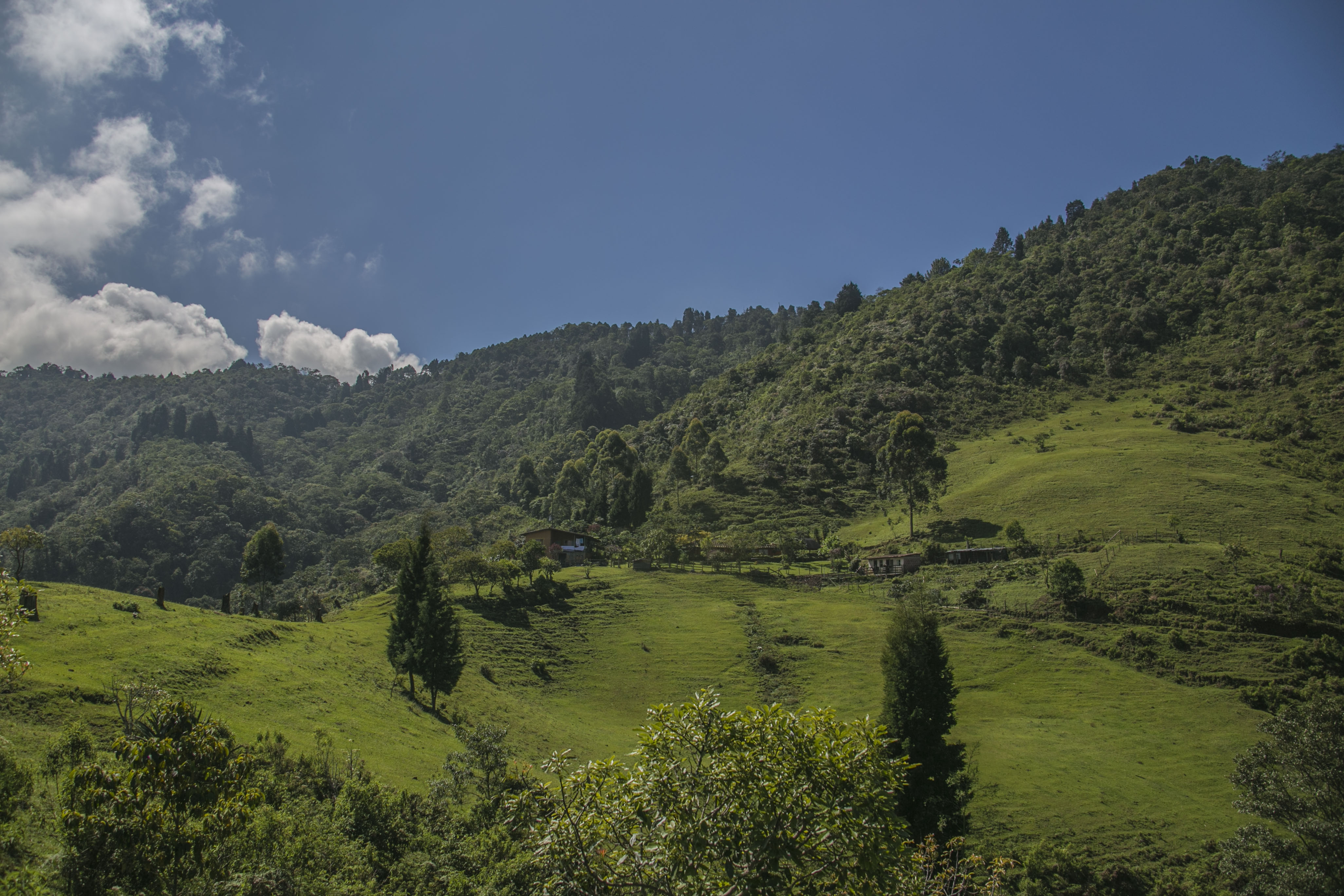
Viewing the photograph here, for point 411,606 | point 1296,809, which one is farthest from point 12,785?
point 1296,809

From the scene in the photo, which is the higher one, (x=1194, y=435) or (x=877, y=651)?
(x=1194, y=435)

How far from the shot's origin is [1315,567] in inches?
2395

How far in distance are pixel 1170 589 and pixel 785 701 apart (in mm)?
40016

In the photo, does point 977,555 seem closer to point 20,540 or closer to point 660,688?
point 660,688

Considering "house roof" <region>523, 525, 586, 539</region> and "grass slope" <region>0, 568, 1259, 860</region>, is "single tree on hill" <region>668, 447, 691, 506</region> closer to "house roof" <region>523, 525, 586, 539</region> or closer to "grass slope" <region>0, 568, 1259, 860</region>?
"house roof" <region>523, 525, 586, 539</region>

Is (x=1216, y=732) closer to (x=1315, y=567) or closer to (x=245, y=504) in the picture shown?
(x=1315, y=567)

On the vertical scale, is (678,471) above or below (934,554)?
above

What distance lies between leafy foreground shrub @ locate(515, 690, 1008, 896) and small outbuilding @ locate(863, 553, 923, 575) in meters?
76.9

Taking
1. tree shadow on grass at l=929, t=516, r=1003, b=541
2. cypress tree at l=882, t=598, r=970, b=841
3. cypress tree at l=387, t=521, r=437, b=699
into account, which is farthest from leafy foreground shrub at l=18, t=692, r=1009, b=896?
tree shadow on grass at l=929, t=516, r=1003, b=541

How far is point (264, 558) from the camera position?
70.6 m

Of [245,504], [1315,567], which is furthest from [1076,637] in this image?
[245,504]

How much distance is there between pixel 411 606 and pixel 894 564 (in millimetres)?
60872

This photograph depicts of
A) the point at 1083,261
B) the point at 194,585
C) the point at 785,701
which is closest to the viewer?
the point at 785,701

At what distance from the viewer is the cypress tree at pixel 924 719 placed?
29.8m
